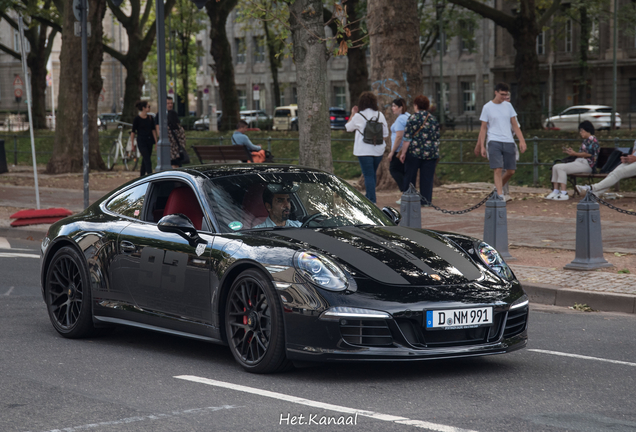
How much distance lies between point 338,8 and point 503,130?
3535 millimetres

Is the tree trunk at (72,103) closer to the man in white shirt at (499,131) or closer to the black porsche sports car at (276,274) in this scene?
the man in white shirt at (499,131)

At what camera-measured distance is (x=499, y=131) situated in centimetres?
1501

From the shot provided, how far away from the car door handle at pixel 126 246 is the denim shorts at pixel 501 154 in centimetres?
928

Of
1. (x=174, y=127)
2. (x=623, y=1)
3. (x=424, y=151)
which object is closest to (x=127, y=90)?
(x=174, y=127)

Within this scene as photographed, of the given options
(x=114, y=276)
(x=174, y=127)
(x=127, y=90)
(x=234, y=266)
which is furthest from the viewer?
(x=127, y=90)

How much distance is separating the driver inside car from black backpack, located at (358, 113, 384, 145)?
8.20 meters

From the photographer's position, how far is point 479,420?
15.3ft

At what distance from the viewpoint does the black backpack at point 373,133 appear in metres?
14.7

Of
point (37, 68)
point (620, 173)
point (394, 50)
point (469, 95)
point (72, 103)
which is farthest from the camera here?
point (469, 95)

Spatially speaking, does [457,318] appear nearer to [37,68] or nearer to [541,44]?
[37,68]

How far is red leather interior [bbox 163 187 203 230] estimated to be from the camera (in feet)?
21.6

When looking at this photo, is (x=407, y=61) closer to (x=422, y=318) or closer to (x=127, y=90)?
(x=422, y=318)

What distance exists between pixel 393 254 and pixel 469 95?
67.2 meters

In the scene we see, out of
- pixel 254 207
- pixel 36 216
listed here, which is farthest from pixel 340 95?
pixel 254 207
